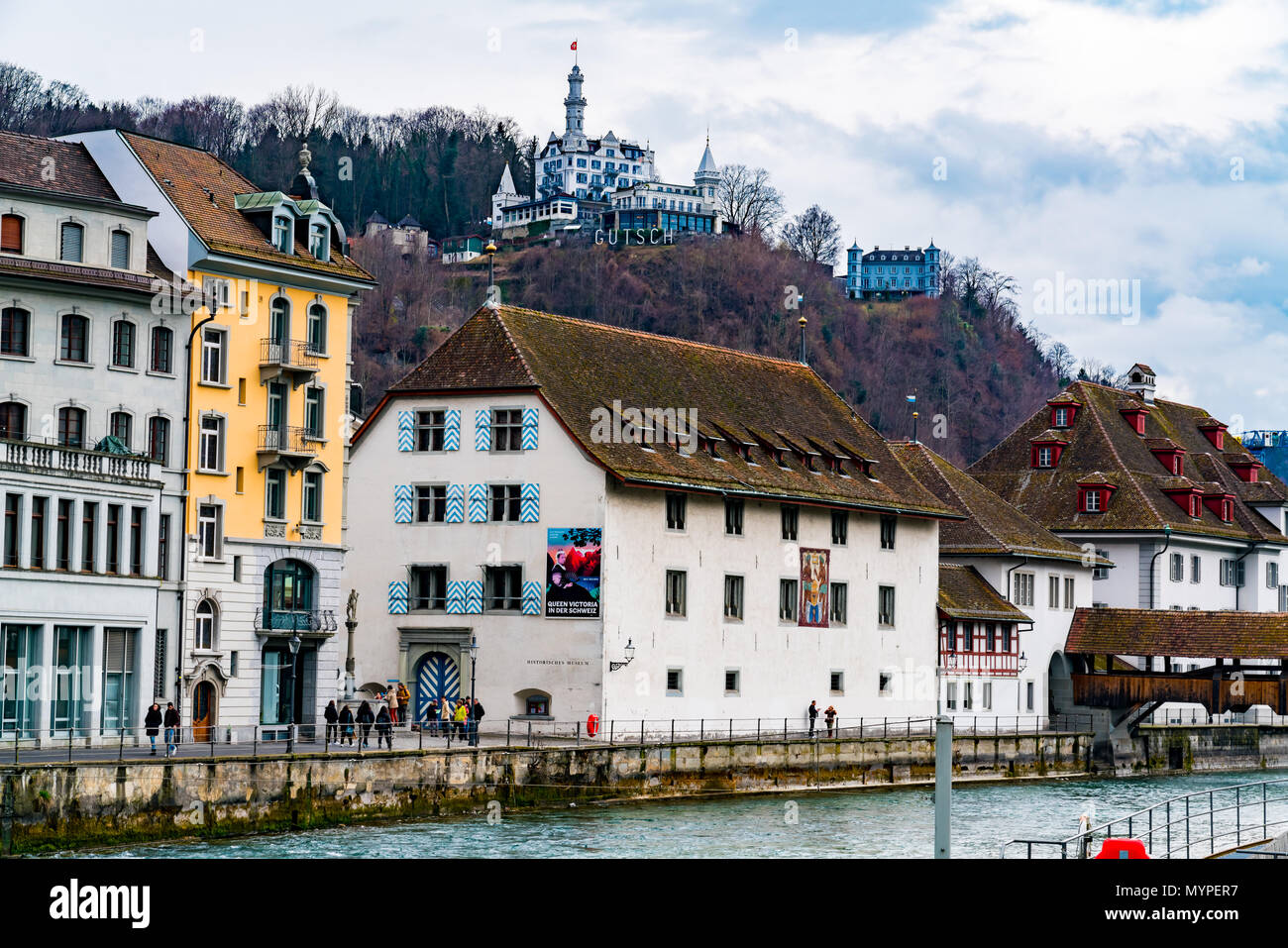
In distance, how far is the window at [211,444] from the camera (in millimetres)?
53969

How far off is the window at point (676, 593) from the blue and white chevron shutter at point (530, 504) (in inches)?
170

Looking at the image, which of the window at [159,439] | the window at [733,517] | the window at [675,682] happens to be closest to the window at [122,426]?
the window at [159,439]

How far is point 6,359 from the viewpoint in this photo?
1939 inches

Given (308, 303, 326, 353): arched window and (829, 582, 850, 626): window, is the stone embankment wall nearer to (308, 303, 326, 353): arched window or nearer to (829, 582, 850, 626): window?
(829, 582, 850, 626): window

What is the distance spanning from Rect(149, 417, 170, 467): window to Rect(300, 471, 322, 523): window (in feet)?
16.8

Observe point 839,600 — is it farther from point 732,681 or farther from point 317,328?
point 317,328

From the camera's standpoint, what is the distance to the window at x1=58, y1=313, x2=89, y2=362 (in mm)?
50438

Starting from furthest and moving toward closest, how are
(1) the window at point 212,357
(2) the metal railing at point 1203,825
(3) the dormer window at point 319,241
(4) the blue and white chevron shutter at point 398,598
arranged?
1. (4) the blue and white chevron shutter at point 398,598
2. (3) the dormer window at point 319,241
3. (1) the window at point 212,357
4. (2) the metal railing at point 1203,825

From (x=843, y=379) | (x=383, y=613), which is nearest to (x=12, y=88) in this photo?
(x=843, y=379)

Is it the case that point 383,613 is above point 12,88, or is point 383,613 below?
below

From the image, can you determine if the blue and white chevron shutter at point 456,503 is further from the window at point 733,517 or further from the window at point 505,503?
the window at point 733,517
